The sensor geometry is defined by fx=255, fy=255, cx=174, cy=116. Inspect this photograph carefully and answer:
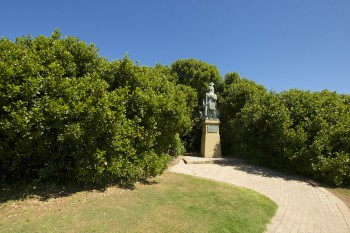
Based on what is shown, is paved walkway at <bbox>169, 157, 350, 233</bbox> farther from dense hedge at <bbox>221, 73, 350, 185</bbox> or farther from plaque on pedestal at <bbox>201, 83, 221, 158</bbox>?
plaque on pedestal at <bbox>201, 83, 221, 158</bbox>

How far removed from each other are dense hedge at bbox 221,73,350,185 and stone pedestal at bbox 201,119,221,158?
6.50ft

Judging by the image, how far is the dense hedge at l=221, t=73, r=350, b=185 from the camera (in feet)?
32.8

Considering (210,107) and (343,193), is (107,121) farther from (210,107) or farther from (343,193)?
(210,107)

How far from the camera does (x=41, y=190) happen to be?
7293 mm

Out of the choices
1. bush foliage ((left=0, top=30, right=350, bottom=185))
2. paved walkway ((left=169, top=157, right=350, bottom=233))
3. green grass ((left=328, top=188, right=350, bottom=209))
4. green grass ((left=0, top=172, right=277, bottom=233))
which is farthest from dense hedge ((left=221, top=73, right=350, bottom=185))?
green grass ((left=0, top=172, right=277, bottom=233))

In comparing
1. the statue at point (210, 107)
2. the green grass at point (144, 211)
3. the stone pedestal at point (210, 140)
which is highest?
the statue at point (210, 107)

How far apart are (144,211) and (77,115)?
298 cm

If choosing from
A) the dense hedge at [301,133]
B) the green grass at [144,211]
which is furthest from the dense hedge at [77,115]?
the dense hedge at [301,133]

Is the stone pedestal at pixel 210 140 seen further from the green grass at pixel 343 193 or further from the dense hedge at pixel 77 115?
the green grass at pixel 343 193

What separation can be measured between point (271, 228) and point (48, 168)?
6.11 meters

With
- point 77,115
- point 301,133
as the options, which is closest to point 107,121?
point 77,115

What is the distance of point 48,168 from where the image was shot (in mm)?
A: 7352

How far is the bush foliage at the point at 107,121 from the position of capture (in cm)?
630

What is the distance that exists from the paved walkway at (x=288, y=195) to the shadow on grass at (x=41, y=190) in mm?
4335
